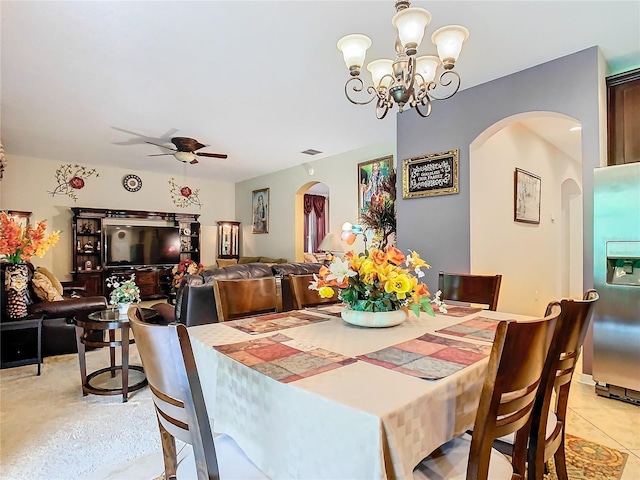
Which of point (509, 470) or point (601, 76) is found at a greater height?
point (601, 76)

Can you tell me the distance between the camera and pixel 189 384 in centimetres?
84

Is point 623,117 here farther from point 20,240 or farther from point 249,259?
point 249,259

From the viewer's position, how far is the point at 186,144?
4.82 metres

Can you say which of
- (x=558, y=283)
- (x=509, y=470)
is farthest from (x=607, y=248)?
(x=558, y=283)

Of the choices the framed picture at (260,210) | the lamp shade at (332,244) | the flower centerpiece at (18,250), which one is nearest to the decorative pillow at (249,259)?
the framed picture at (260,210)

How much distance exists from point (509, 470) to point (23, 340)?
4034 mm

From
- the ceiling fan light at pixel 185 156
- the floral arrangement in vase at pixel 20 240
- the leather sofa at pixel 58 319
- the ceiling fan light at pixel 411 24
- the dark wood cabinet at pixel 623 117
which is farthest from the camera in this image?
the ceiling fan light at pixel 185 156

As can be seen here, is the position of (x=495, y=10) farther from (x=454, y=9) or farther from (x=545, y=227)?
(x=545, y=227)

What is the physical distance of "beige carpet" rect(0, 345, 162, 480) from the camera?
181cm

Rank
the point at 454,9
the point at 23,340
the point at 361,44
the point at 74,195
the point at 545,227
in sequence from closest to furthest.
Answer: the point at 361,44, the point at 454,9, the point at 23,340, the point at 545,227, the point at 74,195

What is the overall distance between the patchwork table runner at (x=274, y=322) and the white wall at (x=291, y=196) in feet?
12.7

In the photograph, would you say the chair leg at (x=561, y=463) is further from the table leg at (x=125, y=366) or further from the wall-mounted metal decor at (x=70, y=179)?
the wall-mounted metal decor at (x=70, y=179)

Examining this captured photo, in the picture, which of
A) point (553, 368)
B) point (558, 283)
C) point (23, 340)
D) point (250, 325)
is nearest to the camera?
point (553, 368)

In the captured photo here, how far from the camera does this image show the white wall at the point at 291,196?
224 inches
